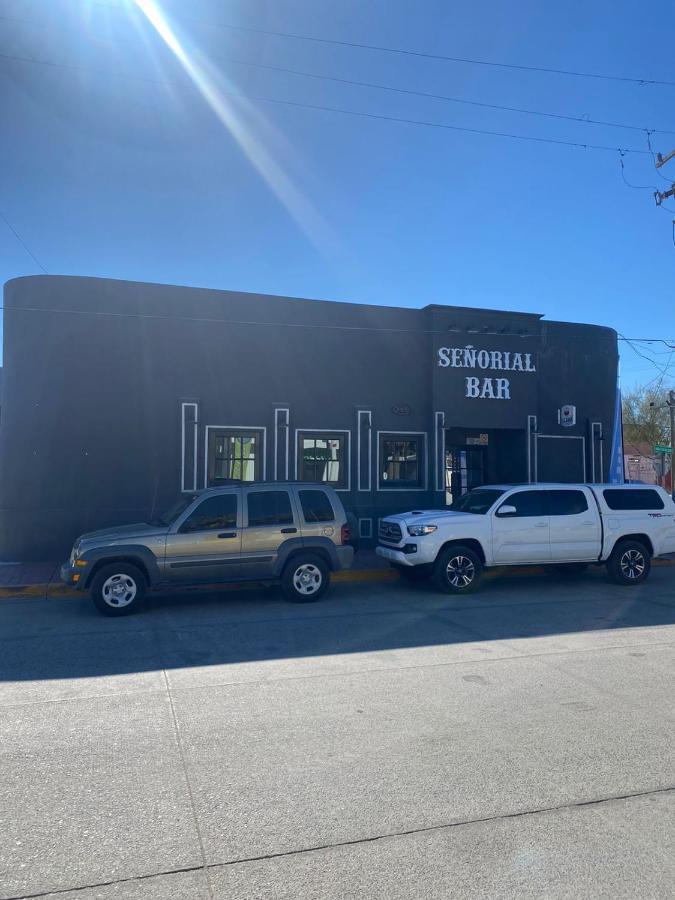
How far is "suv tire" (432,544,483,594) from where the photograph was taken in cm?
1145

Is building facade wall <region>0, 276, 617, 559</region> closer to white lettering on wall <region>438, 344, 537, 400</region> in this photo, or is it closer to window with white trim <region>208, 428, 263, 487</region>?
white lettering on wall <region>438, 344, 537, 400</region>

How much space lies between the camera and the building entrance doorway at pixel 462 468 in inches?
712

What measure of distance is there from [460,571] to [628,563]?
10.8ft

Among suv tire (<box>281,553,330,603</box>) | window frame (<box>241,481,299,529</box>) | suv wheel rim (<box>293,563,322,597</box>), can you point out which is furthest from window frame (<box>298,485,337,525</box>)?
suv wheel rim (<box>293,563,322,597</box>)

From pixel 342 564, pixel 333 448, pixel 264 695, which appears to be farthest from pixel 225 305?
pixel 264 695

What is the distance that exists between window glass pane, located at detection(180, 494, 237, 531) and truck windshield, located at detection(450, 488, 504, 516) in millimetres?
4117

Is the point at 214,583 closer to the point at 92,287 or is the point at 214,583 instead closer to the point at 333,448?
the point at 333,448

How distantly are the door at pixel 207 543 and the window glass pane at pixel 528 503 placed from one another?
4647 millimetres

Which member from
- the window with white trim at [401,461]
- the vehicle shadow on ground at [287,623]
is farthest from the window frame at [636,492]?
the window with white trim at [401,461]

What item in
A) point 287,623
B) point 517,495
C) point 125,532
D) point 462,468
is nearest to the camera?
point 287,623

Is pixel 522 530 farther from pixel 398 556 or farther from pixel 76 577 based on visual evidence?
pixel 76 577

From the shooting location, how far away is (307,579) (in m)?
10.8

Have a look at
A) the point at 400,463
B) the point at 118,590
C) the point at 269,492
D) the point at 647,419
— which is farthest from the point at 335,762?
the point at 647,419

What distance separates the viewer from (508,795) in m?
4.32
